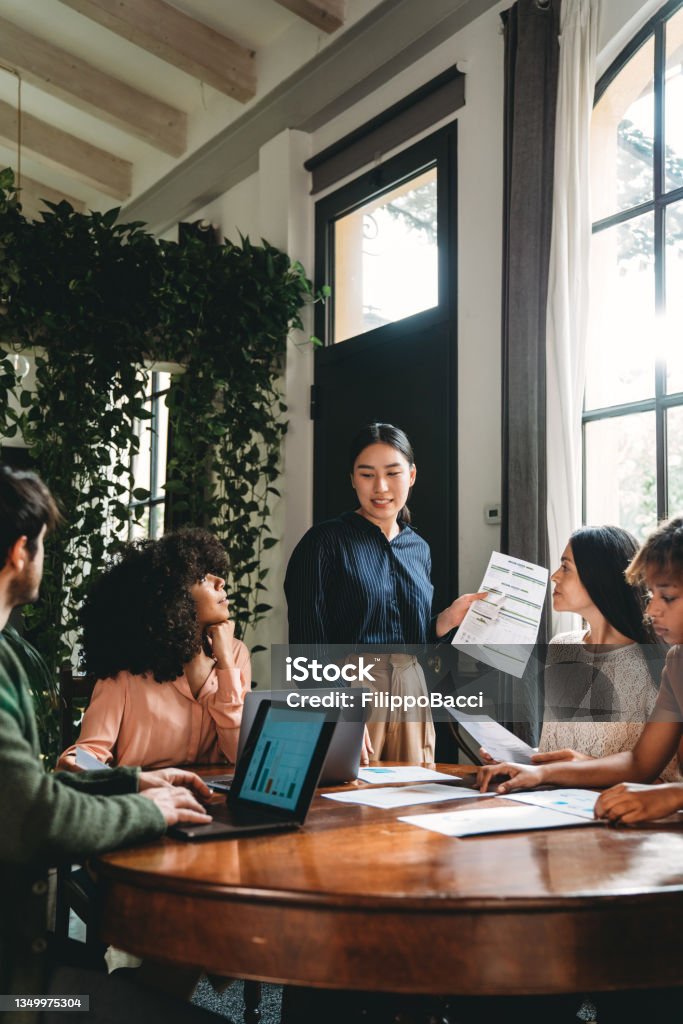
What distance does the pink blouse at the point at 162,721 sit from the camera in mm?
1909

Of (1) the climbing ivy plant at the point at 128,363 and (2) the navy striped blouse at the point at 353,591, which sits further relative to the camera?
(1) the climbing ivy plant at the point at 128,363

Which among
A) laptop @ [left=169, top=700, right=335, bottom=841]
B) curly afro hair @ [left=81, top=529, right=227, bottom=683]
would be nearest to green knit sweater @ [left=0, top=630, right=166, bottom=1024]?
laptop @ [left=169, top=700, right=335, bottom=841]

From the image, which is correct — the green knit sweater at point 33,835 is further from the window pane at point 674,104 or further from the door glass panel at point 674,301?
the window pane at point 674,104

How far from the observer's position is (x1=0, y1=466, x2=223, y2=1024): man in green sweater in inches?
45.2

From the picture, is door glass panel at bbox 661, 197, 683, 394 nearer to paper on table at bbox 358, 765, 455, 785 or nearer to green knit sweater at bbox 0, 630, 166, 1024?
paper on table at bbox 358, 765, 455, 785

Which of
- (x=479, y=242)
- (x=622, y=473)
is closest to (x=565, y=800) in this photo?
(x=622, y=473)

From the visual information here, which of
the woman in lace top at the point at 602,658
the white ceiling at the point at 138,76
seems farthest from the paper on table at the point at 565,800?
the white ceiling at the point at 138,76

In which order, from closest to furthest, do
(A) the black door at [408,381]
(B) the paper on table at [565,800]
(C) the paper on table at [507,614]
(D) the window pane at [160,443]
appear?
1. (B) the paper on table at [565,800]
2. (C) the paper on table at [507,614]
3. (A) the black door at [408,381]
4. (D) the window pane at [160,443]

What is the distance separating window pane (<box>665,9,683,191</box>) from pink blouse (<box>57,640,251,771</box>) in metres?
2.03

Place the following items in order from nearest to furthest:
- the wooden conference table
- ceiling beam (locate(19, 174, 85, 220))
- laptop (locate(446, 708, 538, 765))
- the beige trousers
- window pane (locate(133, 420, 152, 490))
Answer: the wooden conference table, laptop (locate(446, 708, 538, 765)), the beige trousers, window pane (locate(133, 420, 152, 490)), ceiling beam (locate(19, 174, 85, 220))

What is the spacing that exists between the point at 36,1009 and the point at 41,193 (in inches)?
258

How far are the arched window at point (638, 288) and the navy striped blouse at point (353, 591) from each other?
0.73m

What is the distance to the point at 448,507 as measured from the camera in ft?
11.4

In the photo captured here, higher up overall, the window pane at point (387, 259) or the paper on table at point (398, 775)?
the window pane at point (387, 259)
